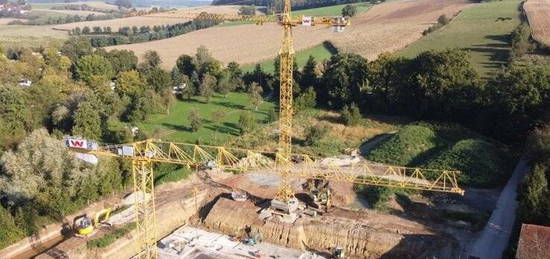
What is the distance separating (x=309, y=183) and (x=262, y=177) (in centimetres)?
418

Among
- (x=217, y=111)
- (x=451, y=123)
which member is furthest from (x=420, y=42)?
(x=217, y=111)

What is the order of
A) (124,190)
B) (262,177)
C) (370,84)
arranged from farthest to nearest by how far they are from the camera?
(370,84)
(262,177)
(124,190)

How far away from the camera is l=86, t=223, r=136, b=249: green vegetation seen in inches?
1183

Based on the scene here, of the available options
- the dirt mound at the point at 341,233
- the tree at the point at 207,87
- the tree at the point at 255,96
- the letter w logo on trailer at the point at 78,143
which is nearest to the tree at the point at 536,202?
the dirt mound at the point at 341,233

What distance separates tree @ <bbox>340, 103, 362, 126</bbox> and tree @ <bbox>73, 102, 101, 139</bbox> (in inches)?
947

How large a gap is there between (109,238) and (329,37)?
63.8 m

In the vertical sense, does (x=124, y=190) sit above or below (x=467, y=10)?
below

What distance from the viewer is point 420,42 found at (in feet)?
244

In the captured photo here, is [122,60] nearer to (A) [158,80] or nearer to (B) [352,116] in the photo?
(A) [158,80]

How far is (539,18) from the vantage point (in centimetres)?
7550

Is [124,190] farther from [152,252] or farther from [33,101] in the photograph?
[33,101]

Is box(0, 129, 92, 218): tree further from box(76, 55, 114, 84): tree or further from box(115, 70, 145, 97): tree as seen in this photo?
box(76, 55, 114, 84): tree

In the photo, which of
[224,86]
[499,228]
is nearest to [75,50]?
[224,86]

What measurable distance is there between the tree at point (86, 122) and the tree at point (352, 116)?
24050 millimetres
